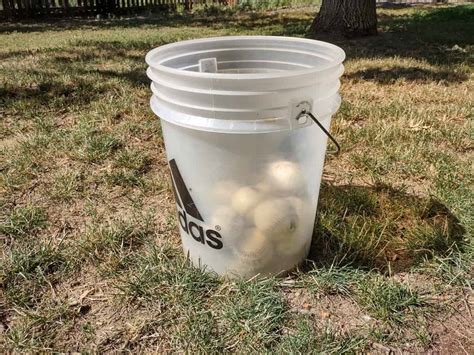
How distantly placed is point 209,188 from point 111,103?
2250mm

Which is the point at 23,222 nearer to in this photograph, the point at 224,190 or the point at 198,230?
the point at 198,230

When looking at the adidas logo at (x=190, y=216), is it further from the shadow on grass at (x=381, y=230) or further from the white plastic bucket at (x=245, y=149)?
the shadow on grass at (x=381, y=230)

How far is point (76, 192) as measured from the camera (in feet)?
7.48

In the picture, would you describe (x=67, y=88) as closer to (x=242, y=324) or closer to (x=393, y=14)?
(x=242, y=324)

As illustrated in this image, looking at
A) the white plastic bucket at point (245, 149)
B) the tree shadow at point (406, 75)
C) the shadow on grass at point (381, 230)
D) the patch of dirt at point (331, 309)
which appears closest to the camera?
the white plastic bucket at point (245, 149)

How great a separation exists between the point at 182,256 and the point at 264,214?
0.49 meters

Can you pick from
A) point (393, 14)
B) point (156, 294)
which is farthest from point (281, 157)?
point (393, 14)

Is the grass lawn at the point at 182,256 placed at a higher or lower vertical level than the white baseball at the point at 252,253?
lower

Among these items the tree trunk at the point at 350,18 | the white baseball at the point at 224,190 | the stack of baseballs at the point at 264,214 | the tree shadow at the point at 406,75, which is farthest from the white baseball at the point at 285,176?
the tree trunk at the point at 350,18

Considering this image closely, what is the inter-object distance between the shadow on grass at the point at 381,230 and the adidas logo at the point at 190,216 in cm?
48

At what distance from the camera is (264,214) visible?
58.2 inches

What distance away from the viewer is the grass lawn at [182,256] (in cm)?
149

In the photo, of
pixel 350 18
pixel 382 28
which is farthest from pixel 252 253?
pixel 382 28

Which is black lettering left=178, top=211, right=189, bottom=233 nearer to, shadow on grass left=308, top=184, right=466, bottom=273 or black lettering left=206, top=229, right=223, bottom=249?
black lettering left=206, top=229, right=223, bottom=249
